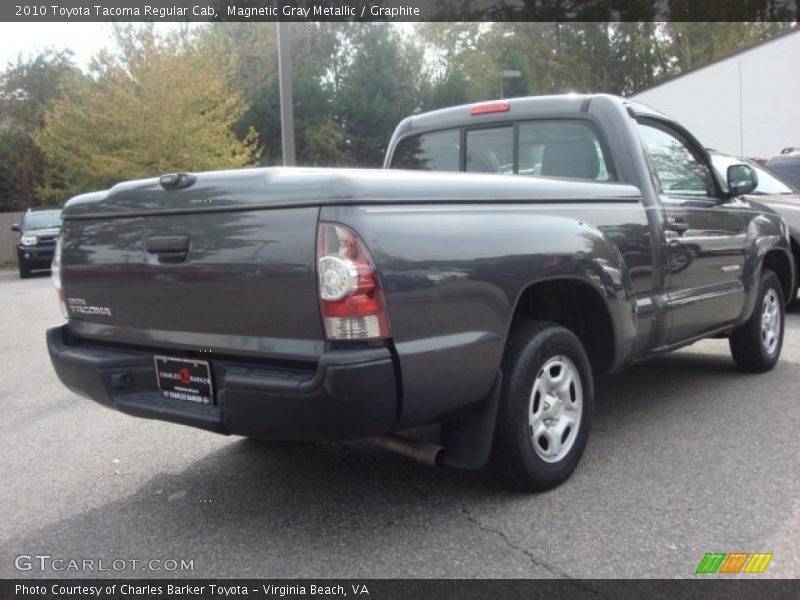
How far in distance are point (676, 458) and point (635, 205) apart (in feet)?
4.47

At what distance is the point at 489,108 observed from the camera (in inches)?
199

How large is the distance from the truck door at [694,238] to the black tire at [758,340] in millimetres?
428

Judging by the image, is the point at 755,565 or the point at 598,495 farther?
the point at 598,495

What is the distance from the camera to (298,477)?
411cm

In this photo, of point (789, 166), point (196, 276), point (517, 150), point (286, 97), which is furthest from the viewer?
point (789, 166)

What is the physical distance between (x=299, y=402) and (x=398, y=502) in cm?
104

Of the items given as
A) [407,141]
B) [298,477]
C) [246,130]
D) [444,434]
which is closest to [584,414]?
[444,434]

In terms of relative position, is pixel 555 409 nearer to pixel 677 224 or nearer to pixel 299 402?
pixel 299 402

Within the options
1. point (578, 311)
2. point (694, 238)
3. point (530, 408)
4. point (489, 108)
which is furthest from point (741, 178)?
point (530, 408)

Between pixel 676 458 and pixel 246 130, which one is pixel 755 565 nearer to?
pixel 676 458

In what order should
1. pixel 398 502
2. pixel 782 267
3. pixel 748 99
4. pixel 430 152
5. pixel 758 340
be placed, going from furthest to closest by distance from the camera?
pixel 748 99 < pixel 782 267 < pixel 758 340 < pixel 430 152 < pixel 398 502

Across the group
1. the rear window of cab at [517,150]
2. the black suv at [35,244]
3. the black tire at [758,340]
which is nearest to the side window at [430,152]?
the rear window of cab at [517,150]

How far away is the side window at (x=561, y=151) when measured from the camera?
4594mm

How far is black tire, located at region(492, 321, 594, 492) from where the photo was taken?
3.43 m
